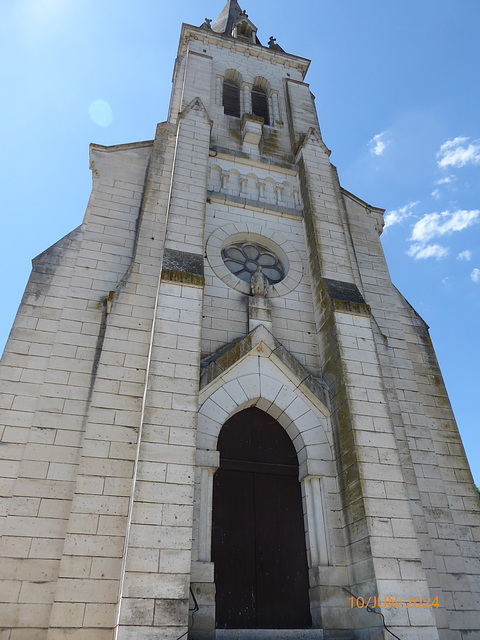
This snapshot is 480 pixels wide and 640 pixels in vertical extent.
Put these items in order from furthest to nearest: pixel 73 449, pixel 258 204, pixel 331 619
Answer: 1. pixel 258 204
2. pixel 73 449
3. pixel 331 619

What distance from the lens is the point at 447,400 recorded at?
1092 centimetres

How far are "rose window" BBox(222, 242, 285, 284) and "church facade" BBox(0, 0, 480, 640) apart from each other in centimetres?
5

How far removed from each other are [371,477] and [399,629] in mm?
2071

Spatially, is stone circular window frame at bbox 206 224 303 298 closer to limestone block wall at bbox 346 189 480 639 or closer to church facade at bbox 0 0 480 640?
church facade at bbox 0 0 480 640

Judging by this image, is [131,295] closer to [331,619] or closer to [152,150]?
[152,150]

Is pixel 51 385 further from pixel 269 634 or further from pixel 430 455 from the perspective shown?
pixel 430 455

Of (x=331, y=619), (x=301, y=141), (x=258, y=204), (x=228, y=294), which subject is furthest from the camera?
(x=301, y=141)

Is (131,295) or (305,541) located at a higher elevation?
(131,295)

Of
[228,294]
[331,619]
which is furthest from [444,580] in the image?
[228,294]

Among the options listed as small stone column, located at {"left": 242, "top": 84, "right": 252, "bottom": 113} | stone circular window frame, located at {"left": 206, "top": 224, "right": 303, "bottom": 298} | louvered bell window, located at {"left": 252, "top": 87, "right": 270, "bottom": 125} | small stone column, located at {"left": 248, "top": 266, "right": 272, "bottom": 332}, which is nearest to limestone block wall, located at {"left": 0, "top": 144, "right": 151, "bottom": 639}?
stone circular window frame, located at {"left": 206, "top": 224, "right": 303, "bottom": 298}

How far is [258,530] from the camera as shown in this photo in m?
8.08

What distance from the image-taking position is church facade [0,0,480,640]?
6.69 m

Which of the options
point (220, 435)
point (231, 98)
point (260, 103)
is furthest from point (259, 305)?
point (260, 103)
